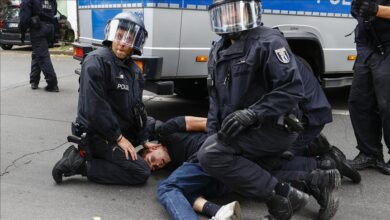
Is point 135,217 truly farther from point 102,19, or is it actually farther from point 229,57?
point 102,19

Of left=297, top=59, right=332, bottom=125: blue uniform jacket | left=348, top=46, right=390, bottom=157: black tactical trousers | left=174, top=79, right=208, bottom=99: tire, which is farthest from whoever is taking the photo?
left=174, top=79, right=208, bottom=99: tire

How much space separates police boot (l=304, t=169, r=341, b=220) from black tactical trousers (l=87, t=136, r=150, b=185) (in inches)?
50.7

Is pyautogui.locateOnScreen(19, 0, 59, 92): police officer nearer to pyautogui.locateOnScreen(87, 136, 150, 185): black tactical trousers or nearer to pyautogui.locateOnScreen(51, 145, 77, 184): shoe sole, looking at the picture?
pyautogui.locateOnScreen(51, 145, 77, 184): shoe sole

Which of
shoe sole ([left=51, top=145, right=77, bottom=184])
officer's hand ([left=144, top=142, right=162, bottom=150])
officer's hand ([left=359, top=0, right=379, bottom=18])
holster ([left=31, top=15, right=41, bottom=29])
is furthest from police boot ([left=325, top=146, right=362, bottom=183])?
holster ([left=31, top=15, right=41, bottom=29])

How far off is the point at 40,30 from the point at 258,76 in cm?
538

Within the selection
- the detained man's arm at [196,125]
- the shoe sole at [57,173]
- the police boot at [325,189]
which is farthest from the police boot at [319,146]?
the shoe sole at [57,173]

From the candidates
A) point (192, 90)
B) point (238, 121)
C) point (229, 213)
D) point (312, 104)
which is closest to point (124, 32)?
point (238, 121)

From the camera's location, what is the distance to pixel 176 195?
10.3 ft

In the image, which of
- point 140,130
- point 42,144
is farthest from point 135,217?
point 42,144

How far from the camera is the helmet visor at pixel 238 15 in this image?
292 cm

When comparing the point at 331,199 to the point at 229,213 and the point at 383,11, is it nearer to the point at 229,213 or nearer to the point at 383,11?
the point at 229,213

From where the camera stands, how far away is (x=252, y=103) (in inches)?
117

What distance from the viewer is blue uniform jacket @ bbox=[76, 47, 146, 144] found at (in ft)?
11.3

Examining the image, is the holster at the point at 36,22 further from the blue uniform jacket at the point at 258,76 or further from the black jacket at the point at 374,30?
the black jacket at the point at 374,30
